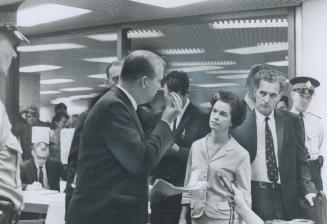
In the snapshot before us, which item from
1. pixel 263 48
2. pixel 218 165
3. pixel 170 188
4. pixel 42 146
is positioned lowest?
pixel 170 188

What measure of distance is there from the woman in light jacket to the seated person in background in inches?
30.3

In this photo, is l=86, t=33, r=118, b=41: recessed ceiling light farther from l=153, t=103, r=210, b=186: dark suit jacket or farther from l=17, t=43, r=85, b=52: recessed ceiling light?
l=153, t=103, r=210, b=186: dark suit jacket

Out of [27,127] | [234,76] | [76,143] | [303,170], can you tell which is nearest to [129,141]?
[76,143]

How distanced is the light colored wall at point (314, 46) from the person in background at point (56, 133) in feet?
4.90

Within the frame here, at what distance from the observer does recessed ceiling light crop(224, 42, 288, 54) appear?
3.00 meters

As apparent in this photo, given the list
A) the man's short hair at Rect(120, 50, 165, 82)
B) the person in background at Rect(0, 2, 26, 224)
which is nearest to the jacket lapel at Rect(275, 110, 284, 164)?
the man's short hair at Rect(120, 50, 165, 82)

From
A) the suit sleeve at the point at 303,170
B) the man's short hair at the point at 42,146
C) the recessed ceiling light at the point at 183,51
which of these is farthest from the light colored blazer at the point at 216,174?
the man's short hair at the point at 42,146

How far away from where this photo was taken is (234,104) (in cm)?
287

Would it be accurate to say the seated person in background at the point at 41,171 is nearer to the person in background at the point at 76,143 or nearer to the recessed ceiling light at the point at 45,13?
the person in background at the point at 76,143

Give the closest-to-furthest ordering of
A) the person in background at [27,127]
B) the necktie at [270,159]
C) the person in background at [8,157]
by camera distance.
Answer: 1. the person in background at [8,157]
2. the person in background at [27,127]
3. the necktie at [270,159]

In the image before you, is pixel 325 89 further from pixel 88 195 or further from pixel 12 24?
pixel 12 24

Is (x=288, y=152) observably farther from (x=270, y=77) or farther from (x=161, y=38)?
(x=161, y=38)

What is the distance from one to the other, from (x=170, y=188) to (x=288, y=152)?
2.56 ft

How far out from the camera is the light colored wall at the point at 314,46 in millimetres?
3043
